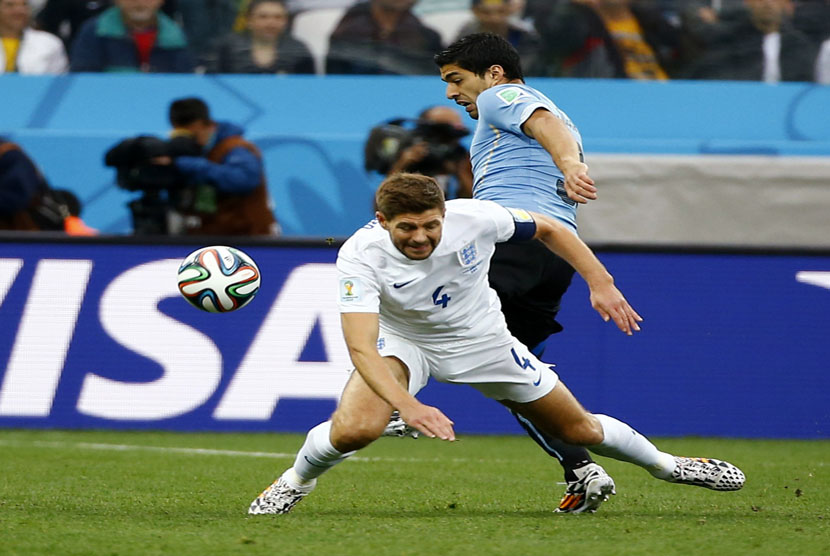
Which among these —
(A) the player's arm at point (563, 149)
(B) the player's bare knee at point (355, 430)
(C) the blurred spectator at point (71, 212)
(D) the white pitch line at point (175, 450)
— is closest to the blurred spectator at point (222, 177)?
(C) the blurred spectator at point (71, 212)

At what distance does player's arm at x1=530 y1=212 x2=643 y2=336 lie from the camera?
182 inches

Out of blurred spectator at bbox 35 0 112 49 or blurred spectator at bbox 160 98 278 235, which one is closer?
blurred spectator at bbox 160 98 278 235

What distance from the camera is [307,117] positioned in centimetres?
1178

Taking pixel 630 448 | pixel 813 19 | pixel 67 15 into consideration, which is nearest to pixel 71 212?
pixel 67 15

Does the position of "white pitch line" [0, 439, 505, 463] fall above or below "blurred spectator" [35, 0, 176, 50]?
below

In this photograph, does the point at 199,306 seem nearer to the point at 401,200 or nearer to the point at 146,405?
the point at 401,200

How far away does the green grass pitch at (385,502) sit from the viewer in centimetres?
419

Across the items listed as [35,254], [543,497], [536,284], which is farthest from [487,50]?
[35,254]

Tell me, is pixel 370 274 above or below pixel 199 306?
above

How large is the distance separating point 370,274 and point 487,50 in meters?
1.27

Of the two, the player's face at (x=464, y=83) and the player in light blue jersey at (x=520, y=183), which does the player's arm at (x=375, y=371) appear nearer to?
the player in light blue jersey at (x=520, y=183)

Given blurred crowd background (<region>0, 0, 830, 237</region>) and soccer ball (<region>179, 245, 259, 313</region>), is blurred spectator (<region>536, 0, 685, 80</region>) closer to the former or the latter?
blurred crowd background (<region>0, 0, 830, 237</region>)

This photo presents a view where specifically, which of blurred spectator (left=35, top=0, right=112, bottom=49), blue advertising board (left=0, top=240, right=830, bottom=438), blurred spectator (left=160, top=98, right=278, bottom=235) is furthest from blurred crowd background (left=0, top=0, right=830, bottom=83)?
blue advertising board (left=0, top=240, right=830, bottom=438)

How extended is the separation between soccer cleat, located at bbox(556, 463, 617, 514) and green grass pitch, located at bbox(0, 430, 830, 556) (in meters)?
0.07
